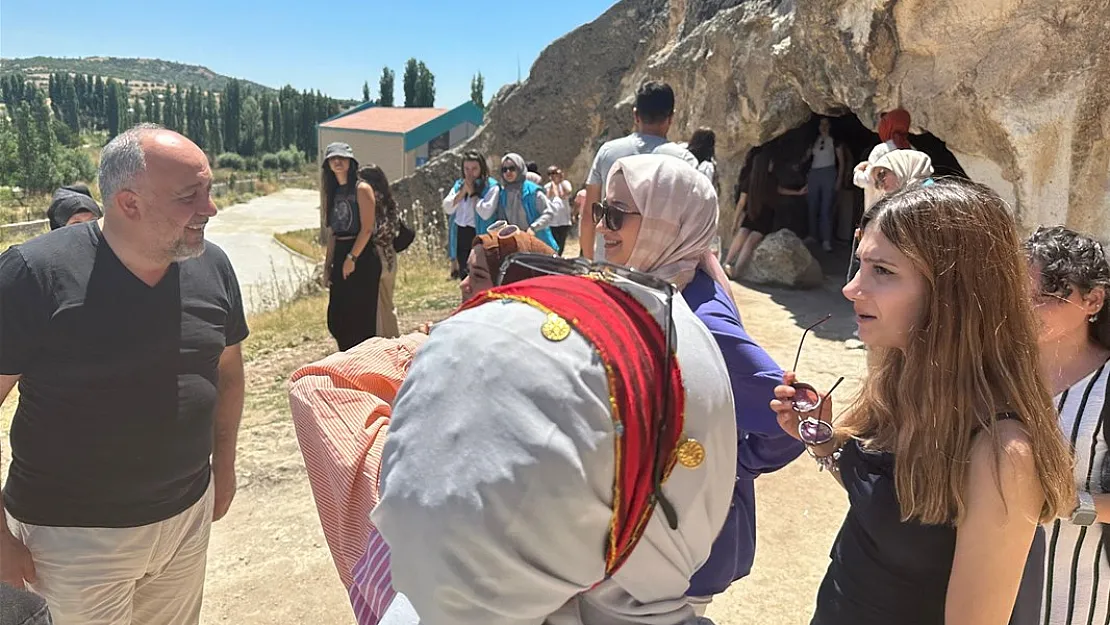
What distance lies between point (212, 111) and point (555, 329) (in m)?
62.3

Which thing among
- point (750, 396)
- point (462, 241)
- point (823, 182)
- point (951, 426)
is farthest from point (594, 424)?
point (823, 182)

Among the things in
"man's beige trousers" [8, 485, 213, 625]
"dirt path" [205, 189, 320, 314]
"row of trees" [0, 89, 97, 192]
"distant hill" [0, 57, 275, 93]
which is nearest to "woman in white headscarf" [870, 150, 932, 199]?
"man's beige trousers" [8, 485, 213, 625]

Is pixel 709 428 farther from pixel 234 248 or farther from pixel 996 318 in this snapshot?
pixel 234 248

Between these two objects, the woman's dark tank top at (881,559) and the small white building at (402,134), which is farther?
the small white building at (402,134)

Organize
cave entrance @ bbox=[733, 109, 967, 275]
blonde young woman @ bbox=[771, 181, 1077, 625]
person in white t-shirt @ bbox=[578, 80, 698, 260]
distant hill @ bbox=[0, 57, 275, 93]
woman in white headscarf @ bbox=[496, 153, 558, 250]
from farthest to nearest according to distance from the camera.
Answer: distant hill @ bbox=[0, 57, 275, 93]
cave entrance @ bbox=[733, 109, 967, 275]
woman in white headscarf @ bbox=[496, 153, 558, 250]
person in white t-shirt @ bbox=[578, 80, 698, 260]
blonde young woman @ bbox=[771, 181, 1077, 625]

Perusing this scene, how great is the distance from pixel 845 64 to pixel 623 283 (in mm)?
6168

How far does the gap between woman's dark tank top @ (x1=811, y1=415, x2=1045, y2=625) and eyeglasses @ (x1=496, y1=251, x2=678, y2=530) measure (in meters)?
0.68

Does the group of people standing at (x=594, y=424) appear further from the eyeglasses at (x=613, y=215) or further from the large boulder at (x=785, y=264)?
the large boulder at (x=785, y=264)

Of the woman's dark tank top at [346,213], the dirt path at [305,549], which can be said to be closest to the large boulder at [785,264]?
the dirt path at [305,549]

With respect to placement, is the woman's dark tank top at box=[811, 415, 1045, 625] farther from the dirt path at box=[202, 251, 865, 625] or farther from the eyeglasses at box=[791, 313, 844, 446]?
the dirt path at box=[202, 251, 865, 625]

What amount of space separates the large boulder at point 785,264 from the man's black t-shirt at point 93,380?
6.16 m

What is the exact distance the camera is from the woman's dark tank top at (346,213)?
4.84 m

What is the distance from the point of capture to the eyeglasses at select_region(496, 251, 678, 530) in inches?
32.1

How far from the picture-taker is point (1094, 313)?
1710 millimetres
